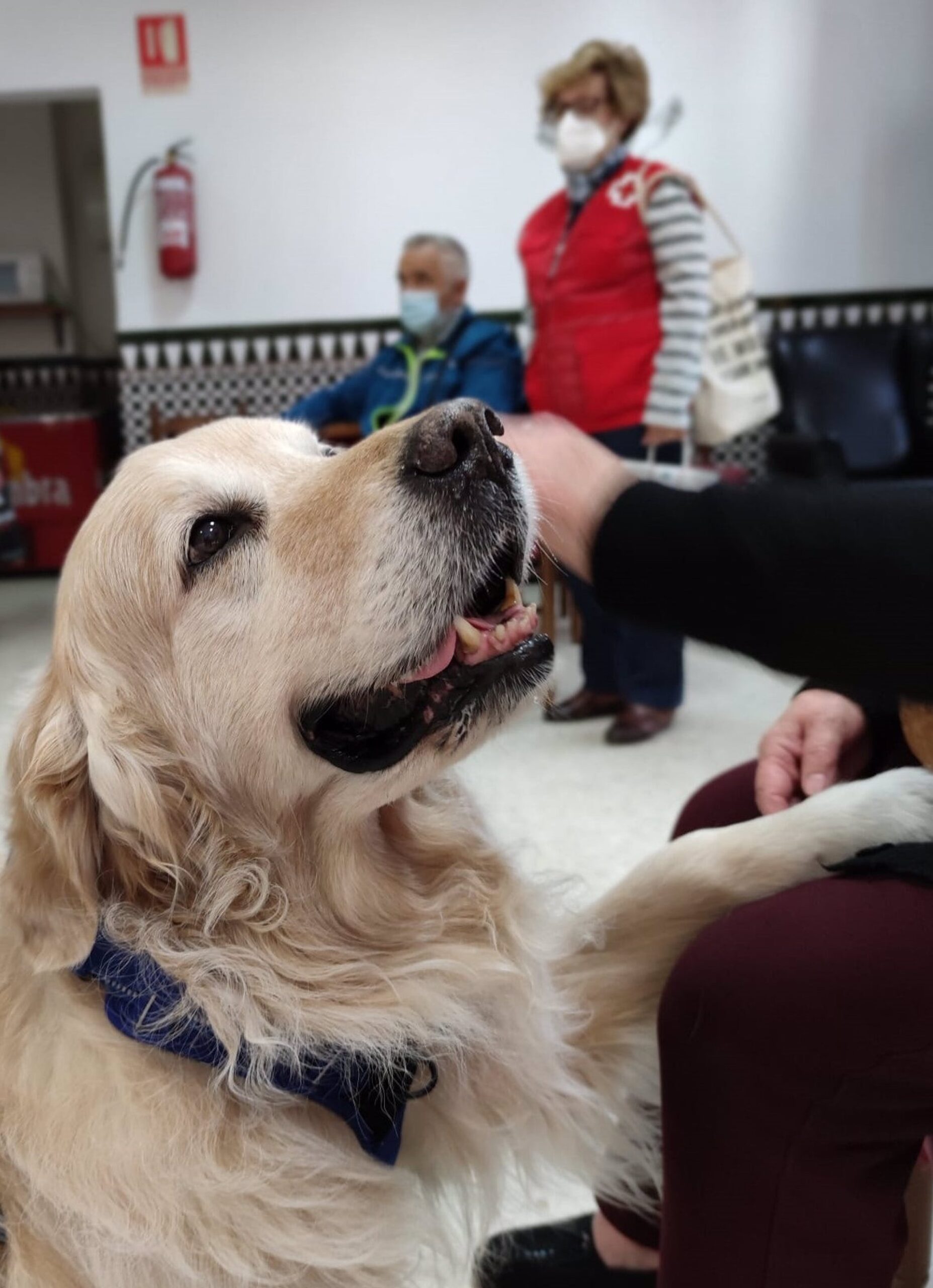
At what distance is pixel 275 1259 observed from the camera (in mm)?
827

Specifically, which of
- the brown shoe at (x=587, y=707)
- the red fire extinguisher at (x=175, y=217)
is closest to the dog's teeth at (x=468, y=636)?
the brown shoe at (x=587, y=707)

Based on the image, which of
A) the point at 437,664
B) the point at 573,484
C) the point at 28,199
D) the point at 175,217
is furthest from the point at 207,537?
the point at 28,199

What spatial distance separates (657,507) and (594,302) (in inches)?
88.0

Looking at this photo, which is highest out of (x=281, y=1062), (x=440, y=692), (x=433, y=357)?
(x=433, y=357)

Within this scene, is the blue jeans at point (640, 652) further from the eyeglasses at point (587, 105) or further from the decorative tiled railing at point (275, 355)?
the decorative tiled railing at point (275, 355)

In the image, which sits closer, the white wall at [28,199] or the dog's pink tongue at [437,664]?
the dog's pink tongue at [437,664]

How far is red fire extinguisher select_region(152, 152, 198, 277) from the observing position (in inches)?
175

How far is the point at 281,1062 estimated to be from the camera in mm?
845

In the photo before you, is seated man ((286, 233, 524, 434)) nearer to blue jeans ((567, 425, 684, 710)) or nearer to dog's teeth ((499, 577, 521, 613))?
blue jeans ((567, 425, 684, 710))

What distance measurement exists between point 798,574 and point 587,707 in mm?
2460

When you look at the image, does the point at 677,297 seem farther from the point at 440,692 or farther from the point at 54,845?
the point at 54,845

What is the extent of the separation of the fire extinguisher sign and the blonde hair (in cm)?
245

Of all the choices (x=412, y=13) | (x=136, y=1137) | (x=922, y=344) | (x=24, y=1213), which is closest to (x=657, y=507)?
(x=136, y=1137)

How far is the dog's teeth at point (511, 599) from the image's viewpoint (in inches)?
36.7
